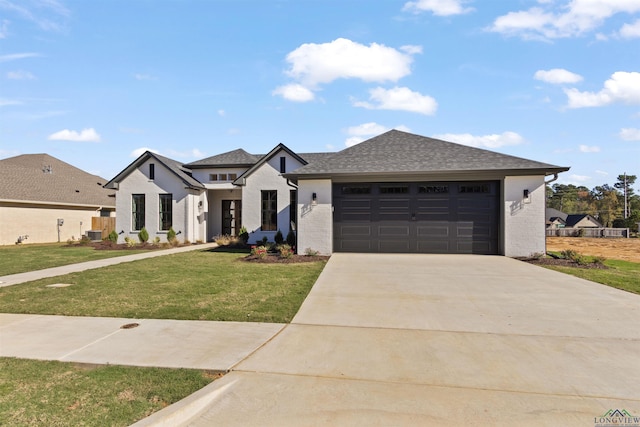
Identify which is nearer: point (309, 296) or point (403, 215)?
point (309, 296)

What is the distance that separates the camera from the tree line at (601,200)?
58312mm

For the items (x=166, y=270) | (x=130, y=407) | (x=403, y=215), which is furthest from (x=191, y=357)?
(x=403, y=215)

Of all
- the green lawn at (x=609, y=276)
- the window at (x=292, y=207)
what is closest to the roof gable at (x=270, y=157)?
the window at (x=292, y=207)

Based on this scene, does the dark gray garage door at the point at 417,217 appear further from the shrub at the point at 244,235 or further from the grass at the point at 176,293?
the shrub at the point at 244,235

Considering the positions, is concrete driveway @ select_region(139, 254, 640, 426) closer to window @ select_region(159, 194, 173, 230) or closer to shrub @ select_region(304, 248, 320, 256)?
shrub @ select_region(304, 248, 320, 256)

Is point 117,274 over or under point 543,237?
under

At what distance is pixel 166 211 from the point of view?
19.9 m

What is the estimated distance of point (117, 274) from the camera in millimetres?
9547

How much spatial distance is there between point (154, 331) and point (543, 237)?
13609 mm

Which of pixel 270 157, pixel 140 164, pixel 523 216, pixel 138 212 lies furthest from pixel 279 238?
pixel 523 216

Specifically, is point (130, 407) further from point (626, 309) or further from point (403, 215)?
point (403, 215)

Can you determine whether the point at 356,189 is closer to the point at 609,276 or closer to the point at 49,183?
the point at 609,276

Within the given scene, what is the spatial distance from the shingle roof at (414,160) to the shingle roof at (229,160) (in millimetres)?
8864

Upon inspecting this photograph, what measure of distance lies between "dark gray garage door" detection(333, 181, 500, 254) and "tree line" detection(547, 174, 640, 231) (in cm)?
6111
